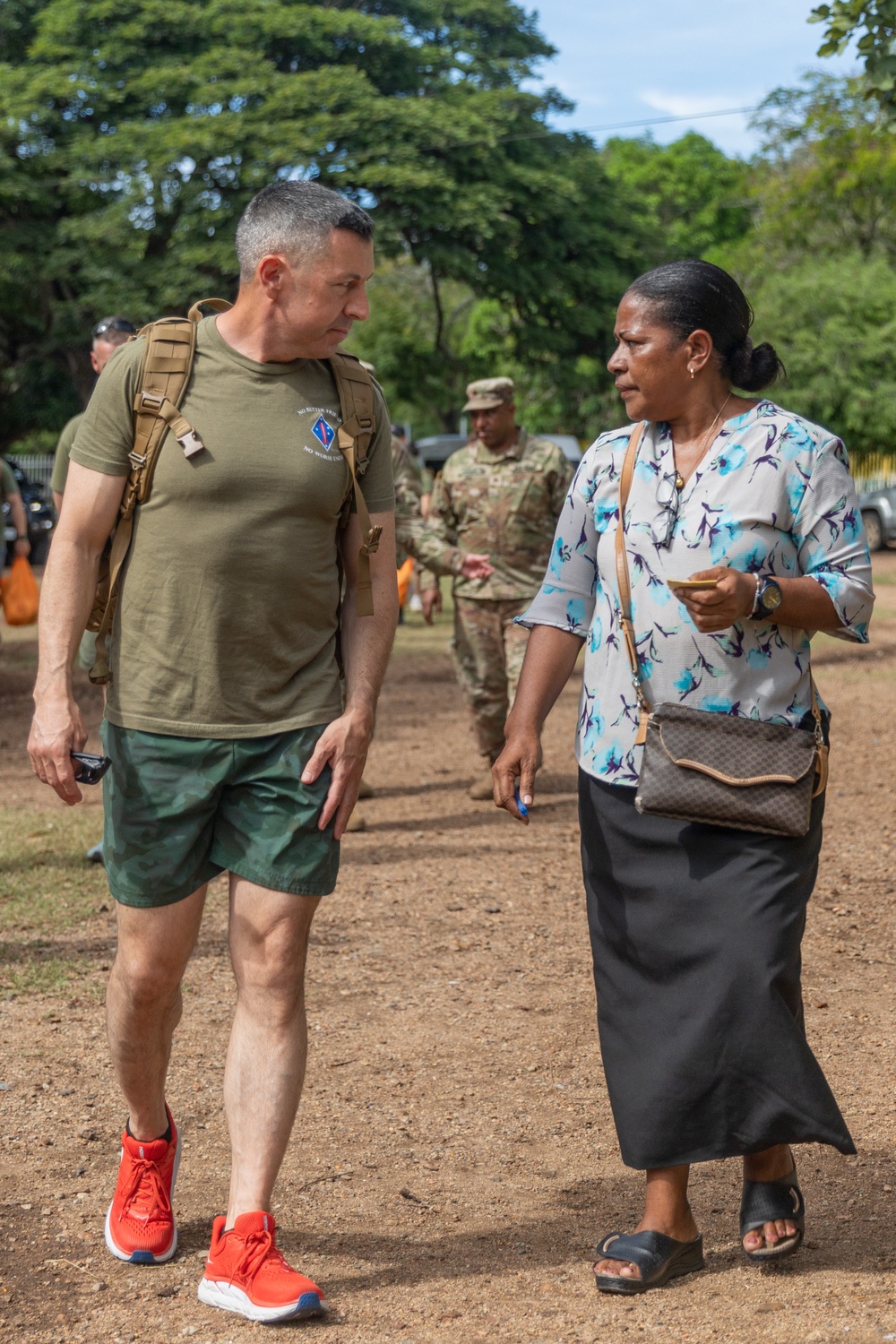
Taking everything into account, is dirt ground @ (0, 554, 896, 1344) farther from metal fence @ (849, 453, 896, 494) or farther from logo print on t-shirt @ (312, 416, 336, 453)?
metal fence @ (849, 453, 896, 494)

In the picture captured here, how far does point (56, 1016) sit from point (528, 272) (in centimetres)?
2248

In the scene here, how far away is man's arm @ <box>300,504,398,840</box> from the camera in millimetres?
3217

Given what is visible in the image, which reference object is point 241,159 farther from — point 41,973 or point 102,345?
point 41,973

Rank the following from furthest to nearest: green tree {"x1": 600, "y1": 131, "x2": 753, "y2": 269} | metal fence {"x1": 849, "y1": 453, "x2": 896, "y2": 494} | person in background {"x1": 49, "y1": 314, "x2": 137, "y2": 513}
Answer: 1. green tree {"x1": 600, "y1": 131, "x2": 753, "y2": 269}
2. metal fence {"x1": 849, "y1": 453, "x2": 896, "y2": 494}
3. person in background {"x1": 49, "y1": 314, "x2": 137, "y2": 513}

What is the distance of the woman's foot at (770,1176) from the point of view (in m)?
3.27

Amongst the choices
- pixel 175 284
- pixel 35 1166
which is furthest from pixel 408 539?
pixel 175 284

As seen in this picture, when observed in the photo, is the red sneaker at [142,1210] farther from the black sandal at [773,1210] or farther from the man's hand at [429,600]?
the man's hand at [429,600]

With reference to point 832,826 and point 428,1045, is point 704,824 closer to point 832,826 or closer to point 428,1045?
point 428,1045

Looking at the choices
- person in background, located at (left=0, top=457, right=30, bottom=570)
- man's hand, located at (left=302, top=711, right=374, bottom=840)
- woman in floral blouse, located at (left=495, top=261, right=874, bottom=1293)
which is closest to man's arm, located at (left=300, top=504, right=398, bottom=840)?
man's hand, located at (left=302, top=711, right=374, bottom=840)

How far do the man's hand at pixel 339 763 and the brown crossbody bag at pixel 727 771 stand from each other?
0.58 meters

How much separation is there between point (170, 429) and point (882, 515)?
27.7 m

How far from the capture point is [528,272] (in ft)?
85.3

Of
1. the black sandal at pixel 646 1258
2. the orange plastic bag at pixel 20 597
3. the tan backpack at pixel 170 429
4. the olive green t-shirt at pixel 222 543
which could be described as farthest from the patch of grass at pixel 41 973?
the orange plastic bag at pixel 20 597

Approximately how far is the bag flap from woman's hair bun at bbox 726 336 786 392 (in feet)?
2.32
